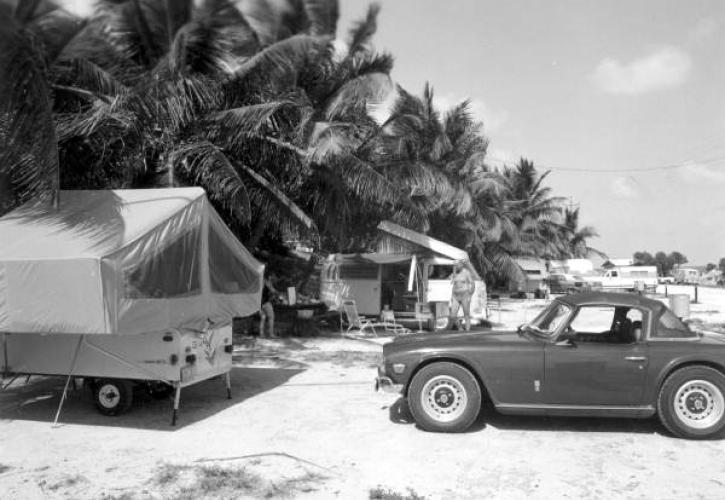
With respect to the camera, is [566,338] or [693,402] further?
[566,338]

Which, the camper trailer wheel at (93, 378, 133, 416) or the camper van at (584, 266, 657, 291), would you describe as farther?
the camper van at (584, 266, 657, 291)

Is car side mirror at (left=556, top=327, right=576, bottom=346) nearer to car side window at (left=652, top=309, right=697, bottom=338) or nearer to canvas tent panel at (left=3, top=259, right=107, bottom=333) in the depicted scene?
car side window at (left=652, top=309, right=697, bottom=338)

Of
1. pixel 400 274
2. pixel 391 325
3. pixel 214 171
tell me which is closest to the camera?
pixel 214 171

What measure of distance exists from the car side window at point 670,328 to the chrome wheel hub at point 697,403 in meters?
0.54

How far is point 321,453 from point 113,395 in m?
2.92

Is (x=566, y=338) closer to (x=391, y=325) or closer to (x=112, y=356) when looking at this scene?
(x=112, y=356)

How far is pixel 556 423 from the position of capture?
7.32m

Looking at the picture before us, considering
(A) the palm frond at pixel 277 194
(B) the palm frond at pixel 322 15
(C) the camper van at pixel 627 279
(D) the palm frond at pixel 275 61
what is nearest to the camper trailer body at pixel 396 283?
(A) the palm frond at pixel 277 194

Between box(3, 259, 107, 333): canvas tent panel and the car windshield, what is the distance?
4.74 meters

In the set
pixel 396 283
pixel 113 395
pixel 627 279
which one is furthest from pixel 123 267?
pixel 627 279

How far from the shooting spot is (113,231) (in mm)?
7512

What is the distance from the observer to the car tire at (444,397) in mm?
6832

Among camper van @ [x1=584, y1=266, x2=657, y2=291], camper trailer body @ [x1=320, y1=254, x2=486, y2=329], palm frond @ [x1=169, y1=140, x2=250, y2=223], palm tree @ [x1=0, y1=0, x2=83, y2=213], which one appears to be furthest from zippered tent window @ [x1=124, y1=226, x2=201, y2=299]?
camper van @ [x1=584, y1=266, x2=657, y2=291]

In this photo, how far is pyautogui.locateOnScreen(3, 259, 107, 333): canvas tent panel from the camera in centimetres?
665
